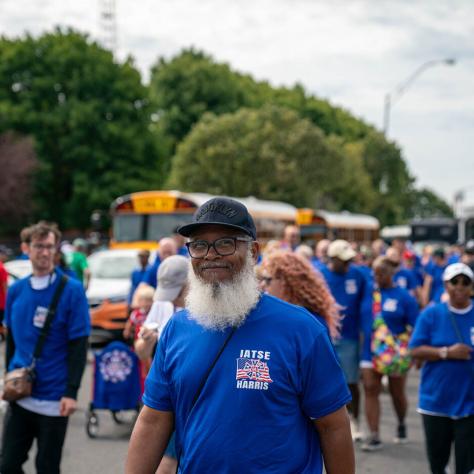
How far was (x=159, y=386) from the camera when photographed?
3002 millimetres

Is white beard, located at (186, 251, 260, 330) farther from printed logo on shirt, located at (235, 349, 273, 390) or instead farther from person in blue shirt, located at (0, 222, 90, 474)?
person in blue shirt, located at (0, 222, 90, 474)

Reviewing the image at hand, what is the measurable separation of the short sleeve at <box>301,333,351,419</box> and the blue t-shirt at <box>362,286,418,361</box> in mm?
5318

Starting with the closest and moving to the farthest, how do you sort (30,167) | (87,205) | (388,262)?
(388,262) < (30,167) < (87,205)

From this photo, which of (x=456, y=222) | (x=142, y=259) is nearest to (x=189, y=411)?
(x=142, y=259)

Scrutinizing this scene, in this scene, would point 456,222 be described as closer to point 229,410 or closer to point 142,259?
point 142,259

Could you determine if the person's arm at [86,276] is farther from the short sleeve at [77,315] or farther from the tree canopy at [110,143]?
the tree canopy at [110,143]

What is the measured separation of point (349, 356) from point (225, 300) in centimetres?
562

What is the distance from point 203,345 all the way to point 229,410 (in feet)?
0.76

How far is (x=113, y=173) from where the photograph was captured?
4253 cm

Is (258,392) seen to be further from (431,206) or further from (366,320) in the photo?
(431,206)

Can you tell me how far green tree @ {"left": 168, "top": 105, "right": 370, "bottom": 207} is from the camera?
36.9 m

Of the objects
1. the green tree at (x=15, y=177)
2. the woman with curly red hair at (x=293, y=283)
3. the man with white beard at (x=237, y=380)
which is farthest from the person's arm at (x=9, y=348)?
the green tree at (x=15, y=177)

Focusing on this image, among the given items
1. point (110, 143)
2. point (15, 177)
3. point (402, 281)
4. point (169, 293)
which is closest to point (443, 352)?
point (169, 293)

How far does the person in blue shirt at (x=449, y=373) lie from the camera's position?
5.45 meters
